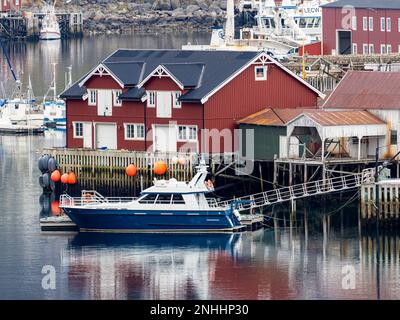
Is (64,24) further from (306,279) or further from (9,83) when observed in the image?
(306,279)

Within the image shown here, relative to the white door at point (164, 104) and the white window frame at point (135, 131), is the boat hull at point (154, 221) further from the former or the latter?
the white window frame at point (135, 131)

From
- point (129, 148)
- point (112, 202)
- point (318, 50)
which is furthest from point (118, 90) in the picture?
point (318, 50)

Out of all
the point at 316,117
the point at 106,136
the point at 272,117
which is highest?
the point at 316,117

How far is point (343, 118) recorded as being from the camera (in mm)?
71312

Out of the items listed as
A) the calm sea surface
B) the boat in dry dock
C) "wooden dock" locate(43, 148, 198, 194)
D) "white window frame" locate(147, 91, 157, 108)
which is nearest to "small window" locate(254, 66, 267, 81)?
"white window frame" locate(147, 91, 157, 108)

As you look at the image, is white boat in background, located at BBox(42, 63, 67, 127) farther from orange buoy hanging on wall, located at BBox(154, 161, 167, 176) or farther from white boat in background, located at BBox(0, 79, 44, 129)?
orange buoy hanging on wall, located at BBox(154, 161, 167, 176)

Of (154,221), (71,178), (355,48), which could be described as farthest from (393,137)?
(355,48)

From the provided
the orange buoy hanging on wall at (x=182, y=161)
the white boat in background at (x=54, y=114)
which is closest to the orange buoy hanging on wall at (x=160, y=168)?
the orange buoy hanging on wall at (x=182, y=161)

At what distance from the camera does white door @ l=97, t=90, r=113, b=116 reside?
254 ft

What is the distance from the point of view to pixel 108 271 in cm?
5978

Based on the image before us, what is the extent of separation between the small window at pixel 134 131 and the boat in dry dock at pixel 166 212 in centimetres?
1035

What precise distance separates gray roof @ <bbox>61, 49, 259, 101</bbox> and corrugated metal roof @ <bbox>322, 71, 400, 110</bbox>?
3670mm

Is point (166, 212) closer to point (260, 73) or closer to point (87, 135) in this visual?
point (260, 73)

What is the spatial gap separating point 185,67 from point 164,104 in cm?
181
